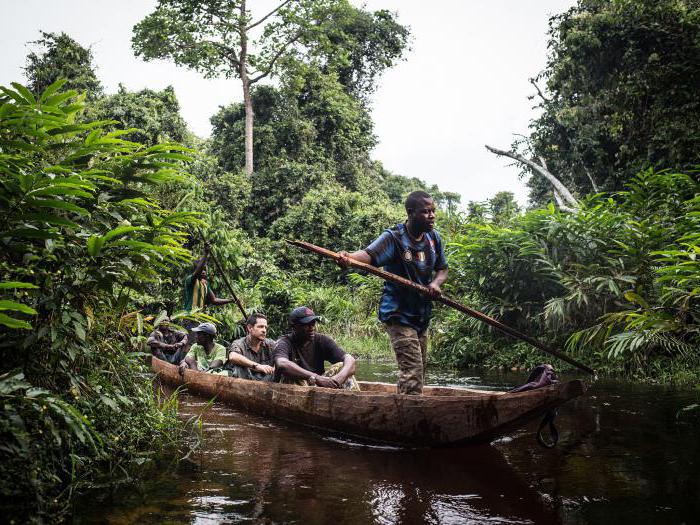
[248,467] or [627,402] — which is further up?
[627,402]

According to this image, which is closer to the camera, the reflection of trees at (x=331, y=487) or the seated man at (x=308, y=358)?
the reflection of trees at (x=331, y=487)

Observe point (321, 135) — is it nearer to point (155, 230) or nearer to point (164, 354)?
point (164, 354)

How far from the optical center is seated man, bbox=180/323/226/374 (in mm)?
6762

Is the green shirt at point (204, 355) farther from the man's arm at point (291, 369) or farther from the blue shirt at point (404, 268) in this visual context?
the blue shirt at point (404, 268)

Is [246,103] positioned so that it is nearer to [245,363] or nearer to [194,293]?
[194,293]

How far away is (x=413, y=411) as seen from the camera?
3873mm

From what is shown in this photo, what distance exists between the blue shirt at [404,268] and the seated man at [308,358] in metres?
0.97

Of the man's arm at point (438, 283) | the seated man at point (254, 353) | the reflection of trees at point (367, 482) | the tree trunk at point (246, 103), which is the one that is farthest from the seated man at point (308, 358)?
the tree trunk at point (246, 103)

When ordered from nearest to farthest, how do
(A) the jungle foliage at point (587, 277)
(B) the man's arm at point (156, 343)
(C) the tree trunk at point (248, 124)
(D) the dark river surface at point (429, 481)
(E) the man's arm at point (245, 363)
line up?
(D) the dark river surface at point (429, 481) → (E) the man's arm at point (245, 363) → (A) the jungle foliage at point (587, 277) → (B) the man's arm at point (156, 343) → (C) the tree trunk at point (248, 124)

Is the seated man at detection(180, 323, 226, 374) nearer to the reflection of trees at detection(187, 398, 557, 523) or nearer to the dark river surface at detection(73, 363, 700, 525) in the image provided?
the dark river surface at detection(73, 363, 700, 525)

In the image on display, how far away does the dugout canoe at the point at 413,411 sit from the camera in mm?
3529

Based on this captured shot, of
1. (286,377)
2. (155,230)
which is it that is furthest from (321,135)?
(155,230)

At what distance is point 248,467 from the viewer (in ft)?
11.8

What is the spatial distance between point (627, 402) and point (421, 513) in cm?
371
